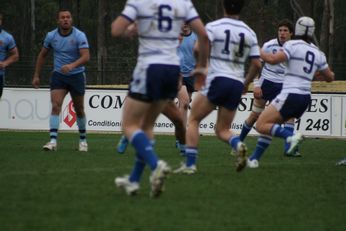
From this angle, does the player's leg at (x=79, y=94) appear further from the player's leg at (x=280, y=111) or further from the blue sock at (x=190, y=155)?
the blue sock at (x=190, y=155)

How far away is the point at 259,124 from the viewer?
40.0 ft

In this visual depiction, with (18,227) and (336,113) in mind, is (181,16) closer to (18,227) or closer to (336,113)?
(18,227)

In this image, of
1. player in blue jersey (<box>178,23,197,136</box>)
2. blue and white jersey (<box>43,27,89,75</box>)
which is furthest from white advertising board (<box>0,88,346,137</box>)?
blue and white jersey (<box>43,27,89,75</box>)

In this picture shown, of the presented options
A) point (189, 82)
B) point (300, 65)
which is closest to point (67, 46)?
point (189, 82)

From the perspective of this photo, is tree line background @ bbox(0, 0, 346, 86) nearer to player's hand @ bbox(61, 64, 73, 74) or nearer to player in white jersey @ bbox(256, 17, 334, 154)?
player's hand @ bbox(61, 64, 73, 74)

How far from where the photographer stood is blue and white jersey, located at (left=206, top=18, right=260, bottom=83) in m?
10.9

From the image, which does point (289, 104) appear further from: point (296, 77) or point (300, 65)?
point (300, 65)

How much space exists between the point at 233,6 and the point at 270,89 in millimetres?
4995

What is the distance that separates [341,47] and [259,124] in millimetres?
51644

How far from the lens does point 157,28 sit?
884cm

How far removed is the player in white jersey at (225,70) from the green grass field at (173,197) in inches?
24.6

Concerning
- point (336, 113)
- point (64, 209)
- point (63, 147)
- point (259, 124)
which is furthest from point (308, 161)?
point (336, 113)


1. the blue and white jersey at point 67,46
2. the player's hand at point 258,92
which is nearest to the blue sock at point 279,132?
the player's hand at point 258,92

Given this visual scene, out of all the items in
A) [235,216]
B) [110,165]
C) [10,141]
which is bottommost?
[10,141]
